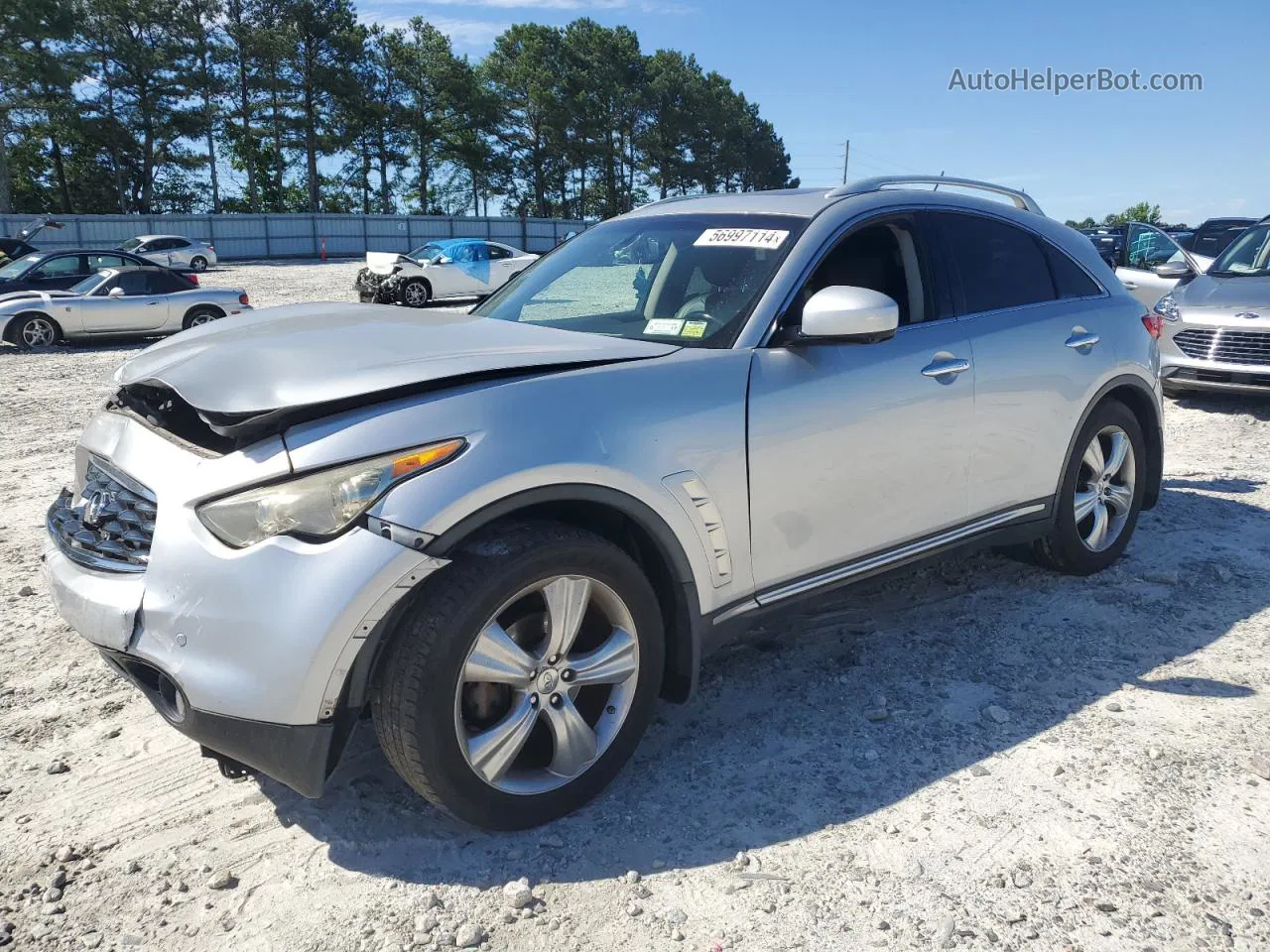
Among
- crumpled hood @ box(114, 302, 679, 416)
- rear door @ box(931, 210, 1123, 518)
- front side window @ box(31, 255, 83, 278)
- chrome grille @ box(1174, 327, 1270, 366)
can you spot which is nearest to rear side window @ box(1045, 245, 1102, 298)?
rear door @ box(931, 210, 1123, 518)

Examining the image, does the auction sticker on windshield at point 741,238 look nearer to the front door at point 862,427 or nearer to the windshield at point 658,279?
the windshield at point 658,279

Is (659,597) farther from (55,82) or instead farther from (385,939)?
(55,82)

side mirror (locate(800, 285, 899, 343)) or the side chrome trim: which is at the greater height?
side mirror (locate(800, 285, 899, 343))

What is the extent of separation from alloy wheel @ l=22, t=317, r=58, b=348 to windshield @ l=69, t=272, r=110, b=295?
68 centimetres

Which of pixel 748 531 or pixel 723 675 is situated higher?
pixel 748 531

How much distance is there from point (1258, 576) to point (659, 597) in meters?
3.42

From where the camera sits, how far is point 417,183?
216ft

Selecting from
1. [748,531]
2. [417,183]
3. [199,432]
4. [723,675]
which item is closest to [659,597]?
[748,531]

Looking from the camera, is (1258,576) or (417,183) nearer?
(1258,576)

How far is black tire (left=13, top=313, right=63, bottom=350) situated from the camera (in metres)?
14.2

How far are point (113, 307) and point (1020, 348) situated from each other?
14.5 meters

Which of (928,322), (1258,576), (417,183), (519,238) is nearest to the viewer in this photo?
(928,322)

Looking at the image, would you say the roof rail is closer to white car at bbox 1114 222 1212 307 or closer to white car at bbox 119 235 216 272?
white car at bbox 1114 222 1212 307

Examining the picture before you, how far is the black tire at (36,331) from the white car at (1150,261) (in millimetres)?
14351
